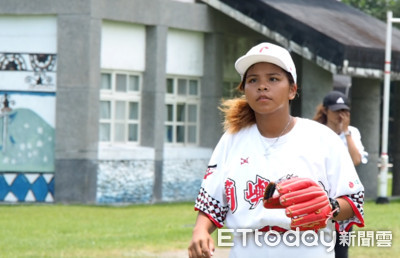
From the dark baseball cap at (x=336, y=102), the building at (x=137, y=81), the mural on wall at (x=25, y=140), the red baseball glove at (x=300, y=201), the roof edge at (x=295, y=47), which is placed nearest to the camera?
the red baseball glove at (x=300, y=201)

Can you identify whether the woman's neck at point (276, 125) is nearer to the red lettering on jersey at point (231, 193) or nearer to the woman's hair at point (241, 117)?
the woman's hair at point (241, 117)

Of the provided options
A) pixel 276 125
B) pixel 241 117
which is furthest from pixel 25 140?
pixel 276 125

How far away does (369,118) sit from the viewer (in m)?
25.8

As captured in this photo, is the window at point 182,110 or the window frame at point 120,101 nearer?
the window frame at point 120,101

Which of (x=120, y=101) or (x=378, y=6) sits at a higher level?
(x=378, y=6)

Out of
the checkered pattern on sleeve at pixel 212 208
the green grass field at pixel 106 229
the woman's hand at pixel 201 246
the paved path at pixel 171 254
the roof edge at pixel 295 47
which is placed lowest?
the green grass field at pixel 106 229

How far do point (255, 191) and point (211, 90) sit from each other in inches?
742

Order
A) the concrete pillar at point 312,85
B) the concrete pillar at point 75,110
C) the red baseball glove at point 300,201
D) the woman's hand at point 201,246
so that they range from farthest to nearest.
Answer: the concrete pillar at point 312,85 → the concrete pillar at point 75,110 → the woman's hand at point 201,246 → the red baseball glove at point 300,201

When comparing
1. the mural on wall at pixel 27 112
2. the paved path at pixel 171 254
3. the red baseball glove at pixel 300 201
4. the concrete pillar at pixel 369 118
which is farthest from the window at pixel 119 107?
the red baseball glove at pixel 300 201

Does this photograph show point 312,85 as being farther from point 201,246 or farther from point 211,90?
point 201,246

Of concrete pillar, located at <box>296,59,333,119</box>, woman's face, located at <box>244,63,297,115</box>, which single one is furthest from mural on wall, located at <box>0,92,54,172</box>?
woman's face, located at <box>244,63,297,115</box>

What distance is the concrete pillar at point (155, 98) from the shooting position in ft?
73.6

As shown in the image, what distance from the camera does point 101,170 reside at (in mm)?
21406

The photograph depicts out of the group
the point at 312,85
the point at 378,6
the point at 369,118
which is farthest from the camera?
the point at 378,6
